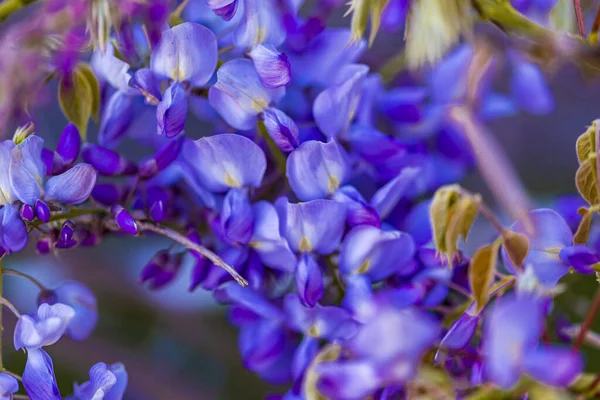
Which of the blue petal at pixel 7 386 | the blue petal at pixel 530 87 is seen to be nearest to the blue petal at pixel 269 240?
the blue petal at pixel 7 386

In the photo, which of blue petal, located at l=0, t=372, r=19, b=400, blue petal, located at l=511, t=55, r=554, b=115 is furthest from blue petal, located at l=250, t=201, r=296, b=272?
blue petal, located at l=511, t=55, r=554, b=115

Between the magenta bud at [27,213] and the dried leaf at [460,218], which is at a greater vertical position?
the dried leaf at [460,218]

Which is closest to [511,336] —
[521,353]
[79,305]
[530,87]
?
[521,353]

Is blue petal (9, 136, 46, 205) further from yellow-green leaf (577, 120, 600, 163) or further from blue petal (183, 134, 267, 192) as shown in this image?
yellow-green leaf (577, 120, 600, 163)

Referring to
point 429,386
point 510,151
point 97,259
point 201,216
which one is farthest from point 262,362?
point 510,151

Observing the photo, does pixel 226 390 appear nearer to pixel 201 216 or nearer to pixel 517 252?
pixel 201 216

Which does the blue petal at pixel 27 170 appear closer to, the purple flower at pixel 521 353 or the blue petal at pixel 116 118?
the blue petal at pixel 116 118

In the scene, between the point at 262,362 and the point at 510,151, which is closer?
the point at 262,362
